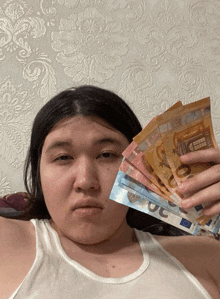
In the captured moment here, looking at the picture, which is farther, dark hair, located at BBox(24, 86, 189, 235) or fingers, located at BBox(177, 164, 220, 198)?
dark hair, located at BBox(24, 86, 189, 235)

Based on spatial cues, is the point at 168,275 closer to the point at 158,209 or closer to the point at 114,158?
the point at 158,209

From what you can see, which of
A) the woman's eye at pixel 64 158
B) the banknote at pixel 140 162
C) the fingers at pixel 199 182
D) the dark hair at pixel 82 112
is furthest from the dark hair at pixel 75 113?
the fingers at pixel 199 182

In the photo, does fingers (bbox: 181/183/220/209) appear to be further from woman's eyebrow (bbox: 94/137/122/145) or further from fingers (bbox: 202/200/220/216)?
woman's eyebrow (bbox: 94/137/122/145)

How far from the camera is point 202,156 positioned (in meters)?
0.80

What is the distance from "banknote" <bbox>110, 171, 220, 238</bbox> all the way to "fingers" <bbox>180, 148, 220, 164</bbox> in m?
0.12

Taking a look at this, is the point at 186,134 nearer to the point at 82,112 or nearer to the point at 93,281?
the point at 82,112

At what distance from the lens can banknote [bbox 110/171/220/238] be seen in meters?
0.82

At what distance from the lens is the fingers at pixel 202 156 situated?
2.60 feet

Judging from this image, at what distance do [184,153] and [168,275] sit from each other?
0.35 meters

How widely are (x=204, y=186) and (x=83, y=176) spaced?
0.32 metres

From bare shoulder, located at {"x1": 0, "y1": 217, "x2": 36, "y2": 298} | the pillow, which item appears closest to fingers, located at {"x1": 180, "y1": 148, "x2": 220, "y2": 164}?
bare shoulder, located at {"x1": 0, "y1": 217, "x2": 36, "y2": 298}

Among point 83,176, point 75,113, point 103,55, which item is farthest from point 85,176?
point 103,55

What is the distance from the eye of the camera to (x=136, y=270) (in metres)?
0.90

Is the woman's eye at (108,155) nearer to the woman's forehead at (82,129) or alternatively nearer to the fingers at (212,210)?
the woman's forehead at (82,129)
